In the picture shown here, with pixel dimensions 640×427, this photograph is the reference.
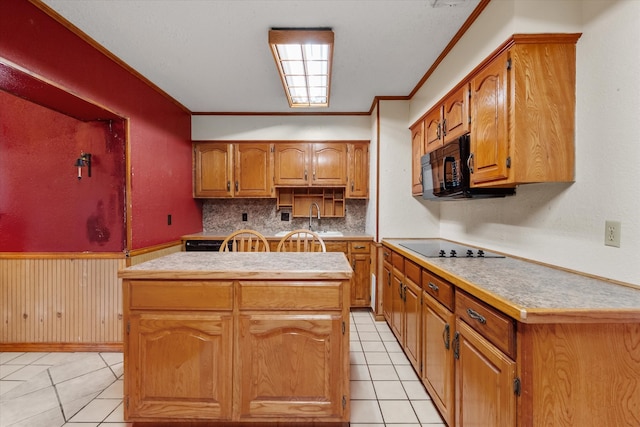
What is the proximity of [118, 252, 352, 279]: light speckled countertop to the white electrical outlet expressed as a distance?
3.92ft

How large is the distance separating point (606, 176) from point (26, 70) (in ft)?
10.4

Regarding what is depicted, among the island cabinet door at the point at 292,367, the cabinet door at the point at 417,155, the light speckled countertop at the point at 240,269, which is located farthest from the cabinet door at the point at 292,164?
the island cabinet door at the point at 292,367

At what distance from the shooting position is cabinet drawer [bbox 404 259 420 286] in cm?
199

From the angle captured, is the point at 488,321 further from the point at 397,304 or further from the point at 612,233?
the point at 397,304

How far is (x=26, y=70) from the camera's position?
1698mm

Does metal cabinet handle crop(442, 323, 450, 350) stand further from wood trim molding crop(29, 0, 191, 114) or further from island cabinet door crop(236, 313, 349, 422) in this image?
Result: wood trim molding crop(29, 0, 191, 114)

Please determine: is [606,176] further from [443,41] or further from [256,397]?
[256,397]

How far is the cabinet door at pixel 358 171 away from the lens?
12.2 feet

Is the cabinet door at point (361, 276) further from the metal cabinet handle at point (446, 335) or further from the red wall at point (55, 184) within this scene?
the red wall at point (55, 184)

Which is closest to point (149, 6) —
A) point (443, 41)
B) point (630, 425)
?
point (443, 41)

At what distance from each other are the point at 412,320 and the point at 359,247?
4.66 ft

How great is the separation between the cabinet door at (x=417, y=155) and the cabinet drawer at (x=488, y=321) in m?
1.76

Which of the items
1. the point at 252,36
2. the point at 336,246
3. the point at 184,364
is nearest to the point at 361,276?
the point at 336,246

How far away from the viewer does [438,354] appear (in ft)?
5.38
